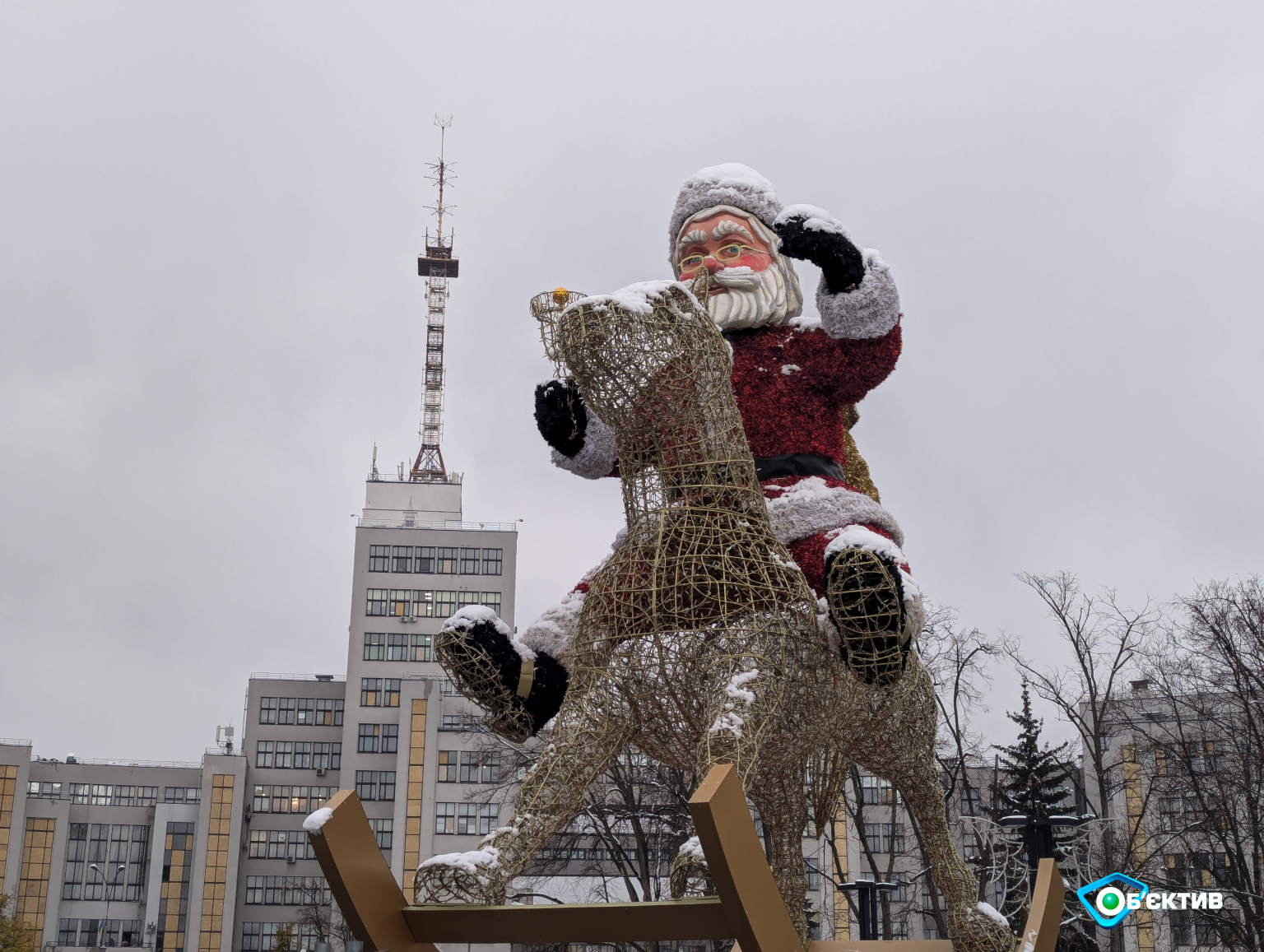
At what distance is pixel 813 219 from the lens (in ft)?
16.8

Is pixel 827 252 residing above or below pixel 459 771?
below

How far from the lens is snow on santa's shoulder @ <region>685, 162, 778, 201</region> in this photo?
5.86 meters

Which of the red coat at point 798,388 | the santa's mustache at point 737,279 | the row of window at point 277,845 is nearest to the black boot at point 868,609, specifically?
the red coat at point 798,388

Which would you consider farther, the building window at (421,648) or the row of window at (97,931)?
the building window at (421,648)

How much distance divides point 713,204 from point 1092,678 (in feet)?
46.7

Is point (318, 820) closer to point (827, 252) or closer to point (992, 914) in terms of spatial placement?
point (827, 252)

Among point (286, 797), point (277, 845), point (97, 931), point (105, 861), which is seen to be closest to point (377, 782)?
point (286, 797)

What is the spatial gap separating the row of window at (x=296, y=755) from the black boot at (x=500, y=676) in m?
41.6

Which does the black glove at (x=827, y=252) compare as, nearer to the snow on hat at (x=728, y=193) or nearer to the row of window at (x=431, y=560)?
the snow on hat at (x=728, y=193)

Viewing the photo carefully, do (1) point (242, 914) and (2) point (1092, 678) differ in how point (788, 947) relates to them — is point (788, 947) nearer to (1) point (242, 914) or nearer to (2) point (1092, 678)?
(2) point (1092, 678)

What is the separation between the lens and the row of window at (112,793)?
44.8 meters

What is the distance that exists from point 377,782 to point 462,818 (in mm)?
4075

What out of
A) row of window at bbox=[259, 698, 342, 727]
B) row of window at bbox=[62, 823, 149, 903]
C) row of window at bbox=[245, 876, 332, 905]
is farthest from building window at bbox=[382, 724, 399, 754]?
row of window at bbox=[62, 823, 149, 903]

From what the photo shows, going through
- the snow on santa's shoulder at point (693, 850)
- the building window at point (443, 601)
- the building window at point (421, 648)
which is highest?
the building window at point (443, 601)
